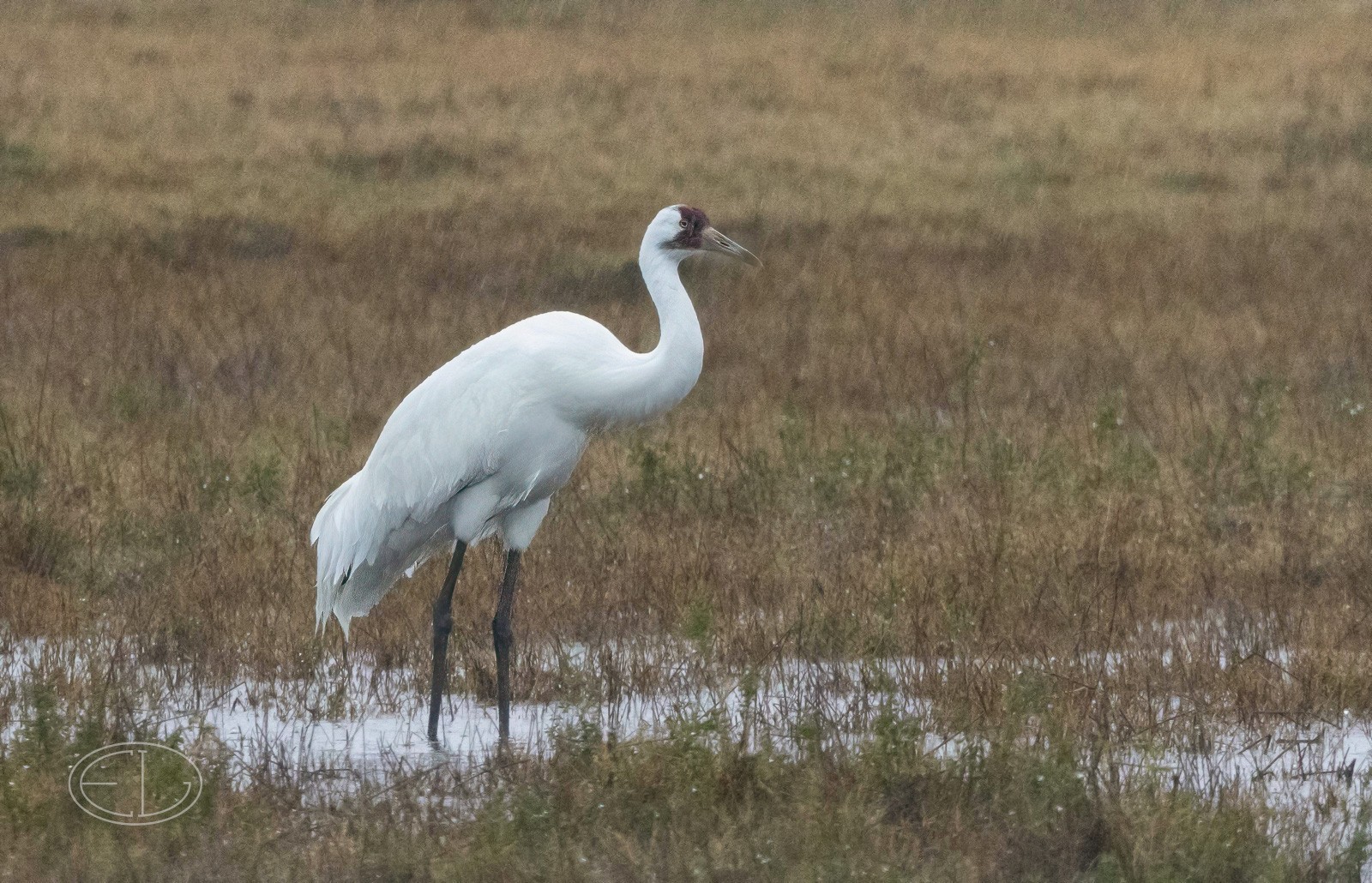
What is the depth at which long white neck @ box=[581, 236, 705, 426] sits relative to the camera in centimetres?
592

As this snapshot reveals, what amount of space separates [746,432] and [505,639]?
13.9 feet

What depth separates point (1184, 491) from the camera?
27.9ft

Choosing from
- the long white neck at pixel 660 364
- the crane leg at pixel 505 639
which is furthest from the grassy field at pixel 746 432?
the long white neck at pixel 660 364

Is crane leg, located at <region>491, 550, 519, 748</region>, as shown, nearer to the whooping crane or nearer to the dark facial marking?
the whooping crane

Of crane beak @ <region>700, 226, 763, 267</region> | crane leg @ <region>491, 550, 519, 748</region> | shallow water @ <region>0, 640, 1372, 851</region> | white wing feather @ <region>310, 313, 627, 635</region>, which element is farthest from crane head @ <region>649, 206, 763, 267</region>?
shallow water @ <region>0, 640, 1372, 851</region>

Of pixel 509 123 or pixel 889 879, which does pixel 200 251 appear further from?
pixel 889 879

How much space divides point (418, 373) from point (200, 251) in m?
4.60

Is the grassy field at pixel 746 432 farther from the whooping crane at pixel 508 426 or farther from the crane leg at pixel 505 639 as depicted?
the whooping crane at pixel 508 426

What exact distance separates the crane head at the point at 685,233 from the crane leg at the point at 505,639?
108 cm

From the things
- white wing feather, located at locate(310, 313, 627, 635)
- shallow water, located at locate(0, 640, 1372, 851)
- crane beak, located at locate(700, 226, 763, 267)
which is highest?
crane beak, located at locate(700, 226, 763, 267)

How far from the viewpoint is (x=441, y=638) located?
19.9ft

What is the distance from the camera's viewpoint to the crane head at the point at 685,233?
604 centimetres

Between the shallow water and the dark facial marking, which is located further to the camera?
the dark facial marking

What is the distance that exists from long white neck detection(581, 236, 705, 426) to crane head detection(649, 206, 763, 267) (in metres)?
0.05
